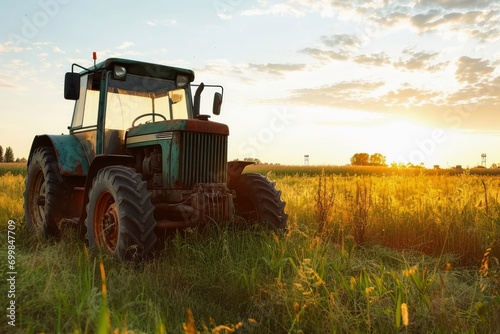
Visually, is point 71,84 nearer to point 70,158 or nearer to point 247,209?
point 70,158

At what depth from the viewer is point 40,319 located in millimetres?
2930

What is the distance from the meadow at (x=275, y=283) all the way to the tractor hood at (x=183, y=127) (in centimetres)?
112

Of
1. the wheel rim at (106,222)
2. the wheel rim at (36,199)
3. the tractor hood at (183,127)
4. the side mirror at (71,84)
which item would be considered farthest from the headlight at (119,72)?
the wheel rim at (36,199)

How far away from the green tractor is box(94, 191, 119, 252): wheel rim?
0.04 feet

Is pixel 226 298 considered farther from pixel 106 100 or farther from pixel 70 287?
pixel 106 100

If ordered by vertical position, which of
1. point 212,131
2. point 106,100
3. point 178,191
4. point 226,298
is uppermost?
point 106,100

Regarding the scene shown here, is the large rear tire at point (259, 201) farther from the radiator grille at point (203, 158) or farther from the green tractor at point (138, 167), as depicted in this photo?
the radiator grille at point (203, 158)

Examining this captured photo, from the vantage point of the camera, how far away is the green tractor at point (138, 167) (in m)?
5.06

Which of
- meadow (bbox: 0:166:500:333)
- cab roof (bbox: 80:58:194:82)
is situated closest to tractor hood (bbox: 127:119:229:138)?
cab roof (bbox: 80:58:194:82)

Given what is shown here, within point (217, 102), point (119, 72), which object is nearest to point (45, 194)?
point (119, 72)

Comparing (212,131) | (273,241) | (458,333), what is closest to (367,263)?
(273,241)

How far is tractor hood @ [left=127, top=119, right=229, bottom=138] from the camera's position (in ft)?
17.6

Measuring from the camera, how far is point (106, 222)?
5.20 m

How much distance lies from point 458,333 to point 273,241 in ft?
7.92
